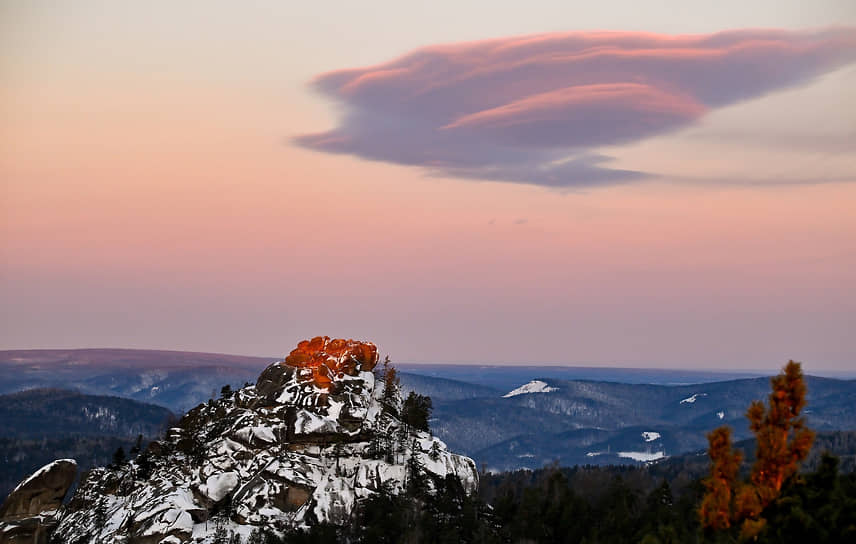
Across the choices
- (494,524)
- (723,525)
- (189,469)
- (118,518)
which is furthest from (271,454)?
(723,525)

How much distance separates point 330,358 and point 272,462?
28.6 meters

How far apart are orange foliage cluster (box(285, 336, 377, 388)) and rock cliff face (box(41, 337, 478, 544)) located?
0.79ft

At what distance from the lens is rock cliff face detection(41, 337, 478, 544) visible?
140 meters

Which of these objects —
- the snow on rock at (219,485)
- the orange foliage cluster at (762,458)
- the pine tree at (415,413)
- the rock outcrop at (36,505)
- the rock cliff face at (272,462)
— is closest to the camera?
the orange foliage cluster at (762,458)

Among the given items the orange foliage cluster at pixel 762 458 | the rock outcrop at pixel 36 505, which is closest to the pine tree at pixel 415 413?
the rock outcrop at pixel 36 505

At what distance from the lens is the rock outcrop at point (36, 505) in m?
156

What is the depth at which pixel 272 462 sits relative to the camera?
149 m

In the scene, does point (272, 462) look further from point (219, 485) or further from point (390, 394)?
point (390, 394)

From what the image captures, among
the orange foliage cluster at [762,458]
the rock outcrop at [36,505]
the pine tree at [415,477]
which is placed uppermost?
the orange foliage cluster at [762,458]

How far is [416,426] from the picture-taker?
166500 millimetres

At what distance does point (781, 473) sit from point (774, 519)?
381cm

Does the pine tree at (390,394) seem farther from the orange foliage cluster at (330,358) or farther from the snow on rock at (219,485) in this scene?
the snow on rock at (219,485)

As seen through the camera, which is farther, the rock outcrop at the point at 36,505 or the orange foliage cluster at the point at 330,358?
the orange foliage cluster at the point at 330,358

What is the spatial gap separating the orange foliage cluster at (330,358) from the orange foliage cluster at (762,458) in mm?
109545
